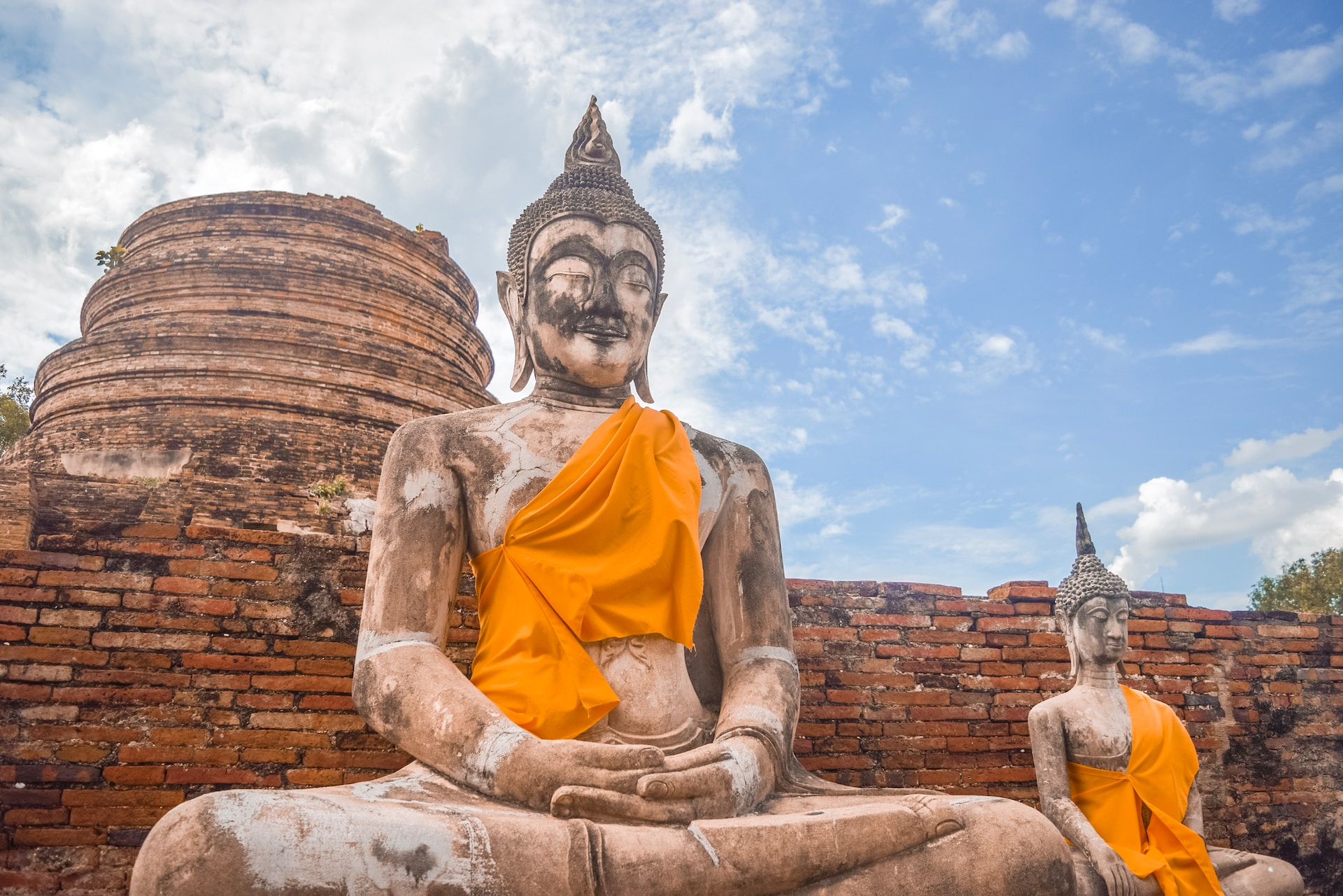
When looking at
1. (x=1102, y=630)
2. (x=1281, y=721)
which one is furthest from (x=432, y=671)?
(x=1281, y=721)

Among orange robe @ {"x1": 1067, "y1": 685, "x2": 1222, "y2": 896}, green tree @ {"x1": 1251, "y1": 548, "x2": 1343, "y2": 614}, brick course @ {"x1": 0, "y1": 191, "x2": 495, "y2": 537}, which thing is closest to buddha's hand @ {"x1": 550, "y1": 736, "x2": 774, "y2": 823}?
orange robe @ {"x1": 1067, "y1": 685, "x2": 1222, "y2": 896}

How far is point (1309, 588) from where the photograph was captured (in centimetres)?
1884

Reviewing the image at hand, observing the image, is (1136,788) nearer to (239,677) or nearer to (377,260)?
(239,677)

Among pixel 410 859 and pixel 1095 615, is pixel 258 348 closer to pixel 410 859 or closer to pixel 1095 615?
pixel 1095 615

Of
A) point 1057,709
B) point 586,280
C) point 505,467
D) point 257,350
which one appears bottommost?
point 1057,709

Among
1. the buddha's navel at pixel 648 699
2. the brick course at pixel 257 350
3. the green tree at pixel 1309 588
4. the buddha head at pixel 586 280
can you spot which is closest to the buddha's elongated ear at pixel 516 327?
the buddha head at pixel 586 280

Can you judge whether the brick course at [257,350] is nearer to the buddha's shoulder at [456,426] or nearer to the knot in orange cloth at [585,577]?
the buddha's shoulder at [456,426]

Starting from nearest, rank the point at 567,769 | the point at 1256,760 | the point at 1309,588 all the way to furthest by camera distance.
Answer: the point at 567,769 < the point at 1256,760 < the point at 1309,588

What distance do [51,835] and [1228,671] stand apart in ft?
19.3

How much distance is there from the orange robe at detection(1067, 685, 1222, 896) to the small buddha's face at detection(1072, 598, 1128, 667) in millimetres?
193

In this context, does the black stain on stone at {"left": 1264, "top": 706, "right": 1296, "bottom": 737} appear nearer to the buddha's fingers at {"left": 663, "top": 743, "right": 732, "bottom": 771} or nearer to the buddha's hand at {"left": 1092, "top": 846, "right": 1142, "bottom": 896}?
the buddha's hand at {"left": 1092, "top": 846, "right": 1142, "bottom": 896}

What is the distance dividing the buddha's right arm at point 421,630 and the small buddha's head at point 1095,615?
114 inches

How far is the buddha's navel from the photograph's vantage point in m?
2.87

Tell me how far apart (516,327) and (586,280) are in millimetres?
456
